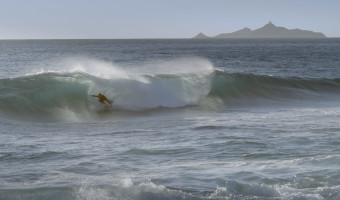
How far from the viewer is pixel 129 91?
59.4ft

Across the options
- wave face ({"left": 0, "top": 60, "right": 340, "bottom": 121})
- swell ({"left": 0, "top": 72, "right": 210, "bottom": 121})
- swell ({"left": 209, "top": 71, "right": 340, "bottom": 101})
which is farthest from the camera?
swell ({"left": 209, "top": 71, "right": 340, "bottom": 101})

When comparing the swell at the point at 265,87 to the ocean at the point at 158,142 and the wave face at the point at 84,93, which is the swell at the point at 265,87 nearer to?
the ocean at the point at 158,142

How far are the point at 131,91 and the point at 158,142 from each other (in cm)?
853

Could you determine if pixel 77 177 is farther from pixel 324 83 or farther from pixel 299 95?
pixel 324 83

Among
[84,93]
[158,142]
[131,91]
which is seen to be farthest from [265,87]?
[158,142]

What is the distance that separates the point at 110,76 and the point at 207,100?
4.33 m

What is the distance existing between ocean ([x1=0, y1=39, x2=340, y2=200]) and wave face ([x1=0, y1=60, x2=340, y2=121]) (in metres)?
0.05

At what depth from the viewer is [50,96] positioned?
676 inches

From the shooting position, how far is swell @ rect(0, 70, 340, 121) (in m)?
15.7

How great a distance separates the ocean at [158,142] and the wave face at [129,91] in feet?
0.15

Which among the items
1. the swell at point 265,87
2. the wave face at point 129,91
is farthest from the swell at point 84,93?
the swell at point 265,87

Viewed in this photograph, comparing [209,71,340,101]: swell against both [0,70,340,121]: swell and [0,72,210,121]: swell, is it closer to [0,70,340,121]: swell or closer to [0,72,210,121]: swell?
[0,70,340,121]: swell

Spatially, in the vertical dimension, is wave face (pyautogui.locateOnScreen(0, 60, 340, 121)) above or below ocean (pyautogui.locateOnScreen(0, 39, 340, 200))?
above

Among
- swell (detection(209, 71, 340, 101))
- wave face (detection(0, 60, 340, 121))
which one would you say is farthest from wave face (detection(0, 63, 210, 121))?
swell (detection(209, 71, 340, 101))
